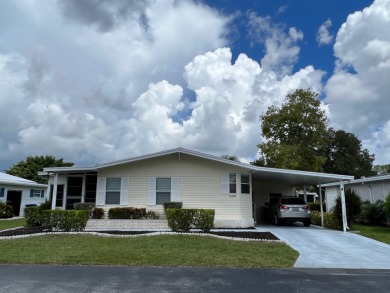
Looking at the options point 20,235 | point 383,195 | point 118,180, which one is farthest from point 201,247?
point 383,195

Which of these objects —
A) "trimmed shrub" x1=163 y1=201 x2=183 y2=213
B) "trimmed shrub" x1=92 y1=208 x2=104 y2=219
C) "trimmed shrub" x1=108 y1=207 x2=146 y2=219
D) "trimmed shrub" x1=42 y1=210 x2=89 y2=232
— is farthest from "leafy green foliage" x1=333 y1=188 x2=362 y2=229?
"trimmed shrub" x1=42 y1=210 x2=89 y2=232

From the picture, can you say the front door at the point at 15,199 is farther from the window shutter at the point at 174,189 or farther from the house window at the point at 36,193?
the window shutter at the point at 174,189

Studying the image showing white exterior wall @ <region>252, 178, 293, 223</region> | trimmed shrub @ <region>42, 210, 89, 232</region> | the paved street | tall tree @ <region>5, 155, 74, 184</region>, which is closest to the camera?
the paved street

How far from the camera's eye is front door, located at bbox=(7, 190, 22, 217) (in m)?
29.9

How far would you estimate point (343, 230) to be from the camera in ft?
53.1

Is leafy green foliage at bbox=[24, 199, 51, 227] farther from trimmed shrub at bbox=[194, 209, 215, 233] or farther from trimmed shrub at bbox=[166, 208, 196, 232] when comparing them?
trimmed shrub at bbox=[194, 209, 215, 233]

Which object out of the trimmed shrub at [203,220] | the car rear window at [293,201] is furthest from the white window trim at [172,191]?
the car rear window at [293,201]

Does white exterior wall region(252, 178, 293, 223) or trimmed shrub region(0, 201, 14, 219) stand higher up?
white exterior wall region(252, 178, 293, 223)

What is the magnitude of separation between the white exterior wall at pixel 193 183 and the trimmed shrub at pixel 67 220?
3.11 m

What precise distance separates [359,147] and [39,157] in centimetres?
4531

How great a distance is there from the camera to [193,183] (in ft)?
55.5

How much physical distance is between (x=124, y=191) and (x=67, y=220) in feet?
12.2

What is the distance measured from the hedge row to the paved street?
607 centimetres

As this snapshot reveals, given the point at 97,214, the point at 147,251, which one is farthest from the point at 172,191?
the point at 147,251
